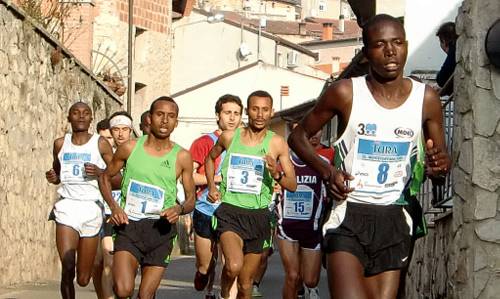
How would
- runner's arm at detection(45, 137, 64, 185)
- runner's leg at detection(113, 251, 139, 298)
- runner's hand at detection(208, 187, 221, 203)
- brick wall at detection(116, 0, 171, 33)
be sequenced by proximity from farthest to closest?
1. brick wall at detection(116, 0, 171, 33)
2. runner's arm at detection(45, 137, 64, 185)
3. runner's hand at detection(208, 187, 221, 203)
4. runner's leg at detection(113, 251, 139, 298)

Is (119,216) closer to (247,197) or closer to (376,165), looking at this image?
(247,197)

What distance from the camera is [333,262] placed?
7.09 meters

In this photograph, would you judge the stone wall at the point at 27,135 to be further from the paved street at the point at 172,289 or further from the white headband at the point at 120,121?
the white headband at the point at 120,121

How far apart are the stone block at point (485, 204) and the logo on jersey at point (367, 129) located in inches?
88.5

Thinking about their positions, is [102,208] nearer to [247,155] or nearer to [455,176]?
[247,155]

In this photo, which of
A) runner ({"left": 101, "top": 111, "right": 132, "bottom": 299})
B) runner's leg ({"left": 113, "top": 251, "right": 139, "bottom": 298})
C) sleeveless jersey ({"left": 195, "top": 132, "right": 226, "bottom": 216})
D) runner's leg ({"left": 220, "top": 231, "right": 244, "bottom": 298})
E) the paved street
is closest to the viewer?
runner's leg ({"left": 113, "top": 251, "right": 139, "bottom": 298})

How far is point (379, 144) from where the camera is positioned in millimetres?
7191

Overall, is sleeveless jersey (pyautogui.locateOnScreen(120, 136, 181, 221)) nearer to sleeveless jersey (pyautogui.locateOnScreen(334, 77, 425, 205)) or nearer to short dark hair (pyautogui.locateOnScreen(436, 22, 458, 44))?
sleeveless jersey (pyautogui.locateOnScreen(334, 77, 425, 205))

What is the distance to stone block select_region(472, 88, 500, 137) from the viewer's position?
929 centimetres

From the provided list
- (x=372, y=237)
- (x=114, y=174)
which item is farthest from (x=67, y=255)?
(x=372, y=237)

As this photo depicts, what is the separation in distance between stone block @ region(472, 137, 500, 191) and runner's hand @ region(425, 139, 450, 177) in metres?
2.20

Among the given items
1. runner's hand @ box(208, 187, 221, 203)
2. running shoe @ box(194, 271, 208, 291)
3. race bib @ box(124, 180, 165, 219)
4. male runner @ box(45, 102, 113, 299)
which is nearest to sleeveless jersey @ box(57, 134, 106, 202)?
male runner @ box(45, 102, 113, 299)

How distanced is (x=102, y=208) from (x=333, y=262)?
224 inches

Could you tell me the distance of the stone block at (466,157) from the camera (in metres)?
9.35
